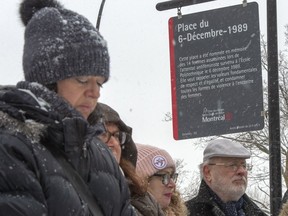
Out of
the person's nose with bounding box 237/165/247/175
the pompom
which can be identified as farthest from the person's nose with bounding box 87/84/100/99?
the person's nose with bounding box 237/165/247/175

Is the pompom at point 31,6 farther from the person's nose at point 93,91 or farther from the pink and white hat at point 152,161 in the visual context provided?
the pink and white hat at point 152,161

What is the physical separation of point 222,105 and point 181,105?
504 millimetres

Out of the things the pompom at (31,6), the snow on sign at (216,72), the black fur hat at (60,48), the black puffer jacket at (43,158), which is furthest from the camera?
the snow on sign at (216,72)

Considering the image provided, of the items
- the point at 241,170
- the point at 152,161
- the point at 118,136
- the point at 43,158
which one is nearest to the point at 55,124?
the point at 43,158

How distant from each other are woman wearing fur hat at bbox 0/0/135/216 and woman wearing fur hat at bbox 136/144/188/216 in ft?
6.08

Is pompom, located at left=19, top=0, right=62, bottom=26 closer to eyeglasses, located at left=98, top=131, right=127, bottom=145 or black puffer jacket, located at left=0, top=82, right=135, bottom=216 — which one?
black puffer jacket, located at left=0, top=82, right=135, bottom=216

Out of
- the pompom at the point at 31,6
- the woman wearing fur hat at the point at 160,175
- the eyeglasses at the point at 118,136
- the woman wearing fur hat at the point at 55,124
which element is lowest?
the woman wearing fur hat at the point at 160,175

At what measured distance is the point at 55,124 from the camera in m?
2.21

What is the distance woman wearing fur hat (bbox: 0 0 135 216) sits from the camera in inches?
81.2

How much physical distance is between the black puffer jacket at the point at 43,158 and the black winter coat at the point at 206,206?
2.89 m

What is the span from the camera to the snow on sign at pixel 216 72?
7.24m

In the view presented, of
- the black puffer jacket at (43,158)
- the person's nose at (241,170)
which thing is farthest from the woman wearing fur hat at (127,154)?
the person's nose at (241,170)

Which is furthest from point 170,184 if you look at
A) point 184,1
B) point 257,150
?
point 257,150

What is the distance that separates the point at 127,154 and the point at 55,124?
159 centimetres
